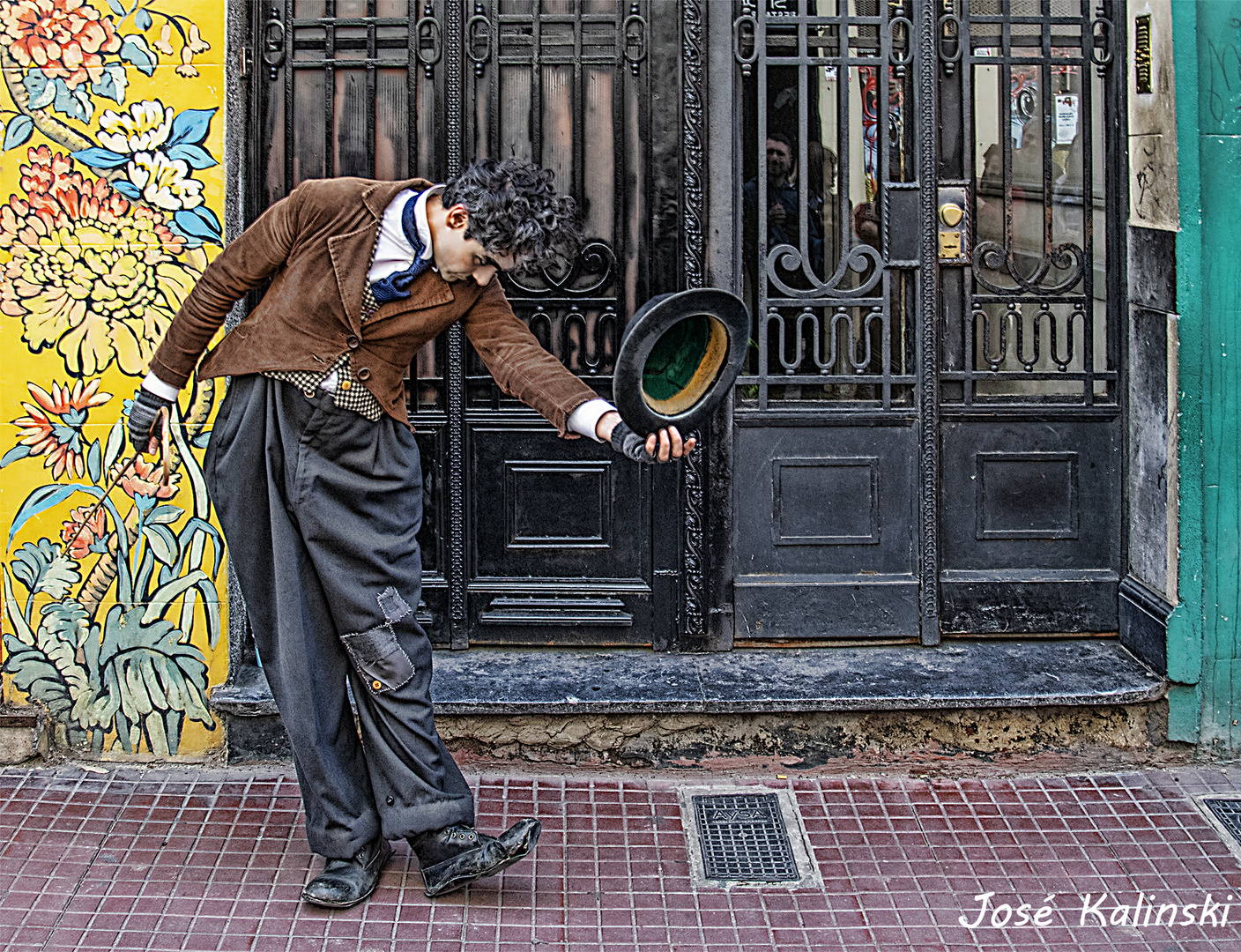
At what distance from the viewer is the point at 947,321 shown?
16.3ft

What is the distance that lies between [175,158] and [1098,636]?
146 inches

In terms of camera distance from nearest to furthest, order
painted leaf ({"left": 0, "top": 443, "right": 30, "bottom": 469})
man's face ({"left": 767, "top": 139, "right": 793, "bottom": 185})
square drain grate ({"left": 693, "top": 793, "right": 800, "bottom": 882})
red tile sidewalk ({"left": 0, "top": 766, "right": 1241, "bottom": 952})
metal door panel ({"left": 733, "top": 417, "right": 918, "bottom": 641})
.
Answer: red tile sidewalk ({"left": 0, "top": 766, "right": 1241, "bottom": 952}) < square drain grate ({"left": 693, "top": 793, "right": 800, "bottom": 882}) < painted leaf ({"left": 0, "top": 443, "right": 30, "bottom": 469}) < man's face ({"left": 767, "top": 139, "right": 793, "bottom": 185}) < metal door panel ({"left": 733, "top": 417, "right": 918, "bottom": 641})

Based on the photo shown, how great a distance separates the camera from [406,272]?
354cm

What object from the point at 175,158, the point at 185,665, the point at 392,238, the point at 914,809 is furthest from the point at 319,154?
the point at 914,809

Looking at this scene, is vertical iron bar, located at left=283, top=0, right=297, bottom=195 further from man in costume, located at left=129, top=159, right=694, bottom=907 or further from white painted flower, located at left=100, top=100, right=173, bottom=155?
man in costume, located at left=129, top=159, right=694, bottom=907

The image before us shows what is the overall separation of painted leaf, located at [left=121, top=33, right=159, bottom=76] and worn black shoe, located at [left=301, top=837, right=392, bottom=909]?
258cm

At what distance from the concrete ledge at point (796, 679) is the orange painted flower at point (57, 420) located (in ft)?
4.77

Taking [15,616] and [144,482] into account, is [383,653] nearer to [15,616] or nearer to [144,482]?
[144,482]

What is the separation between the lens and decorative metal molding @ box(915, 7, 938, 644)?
4.85m

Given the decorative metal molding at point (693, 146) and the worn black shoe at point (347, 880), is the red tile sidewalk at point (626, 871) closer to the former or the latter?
the worn black shoe at point (347, 880)

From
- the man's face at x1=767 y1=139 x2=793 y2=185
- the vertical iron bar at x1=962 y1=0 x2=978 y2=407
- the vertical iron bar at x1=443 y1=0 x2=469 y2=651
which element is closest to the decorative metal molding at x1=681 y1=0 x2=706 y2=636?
the man's face at x1=767 y1=139 x2=793 y2=185

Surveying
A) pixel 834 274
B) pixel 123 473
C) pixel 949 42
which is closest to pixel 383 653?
pixel 123 473

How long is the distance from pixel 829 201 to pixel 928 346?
0.65 meters

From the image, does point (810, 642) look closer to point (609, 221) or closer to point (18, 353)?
point (609, 221)
